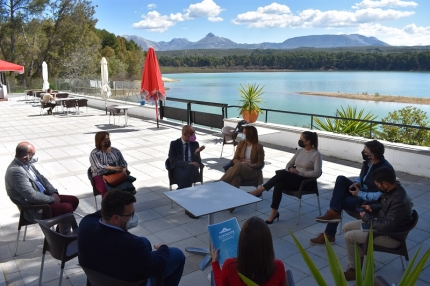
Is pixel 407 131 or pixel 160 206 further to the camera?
pixel 407 131

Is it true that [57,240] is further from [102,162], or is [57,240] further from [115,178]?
[102,162]

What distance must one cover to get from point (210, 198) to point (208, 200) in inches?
2.2

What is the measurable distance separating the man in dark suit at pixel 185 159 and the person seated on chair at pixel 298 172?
3.04 feet

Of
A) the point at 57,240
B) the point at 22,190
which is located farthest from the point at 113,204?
the point at 22,190

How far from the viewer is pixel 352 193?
3.97m

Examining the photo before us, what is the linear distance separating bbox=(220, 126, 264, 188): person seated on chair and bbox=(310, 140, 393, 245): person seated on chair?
1.19 metres

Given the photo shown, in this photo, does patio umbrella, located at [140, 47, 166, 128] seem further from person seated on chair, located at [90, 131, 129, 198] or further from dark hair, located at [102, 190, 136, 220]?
dark hair, located at [102, 190, 136, 220]

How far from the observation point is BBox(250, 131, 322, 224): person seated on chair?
4.52 metres

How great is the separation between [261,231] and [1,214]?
427 cm

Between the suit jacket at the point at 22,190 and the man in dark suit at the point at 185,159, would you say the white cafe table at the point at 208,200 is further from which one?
the suit jacket at the point at 22,190

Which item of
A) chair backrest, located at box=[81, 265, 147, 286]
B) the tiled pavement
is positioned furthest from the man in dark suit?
chair backrest, located at box=[81, 265, 147, 286]

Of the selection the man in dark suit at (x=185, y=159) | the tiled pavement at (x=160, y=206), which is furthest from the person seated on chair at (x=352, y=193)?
the man in dark suit at (x=185, y=159)

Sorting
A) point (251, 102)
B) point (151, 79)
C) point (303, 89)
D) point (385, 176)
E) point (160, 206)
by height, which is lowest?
point (303, 89)

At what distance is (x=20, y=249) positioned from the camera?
3.96 m
